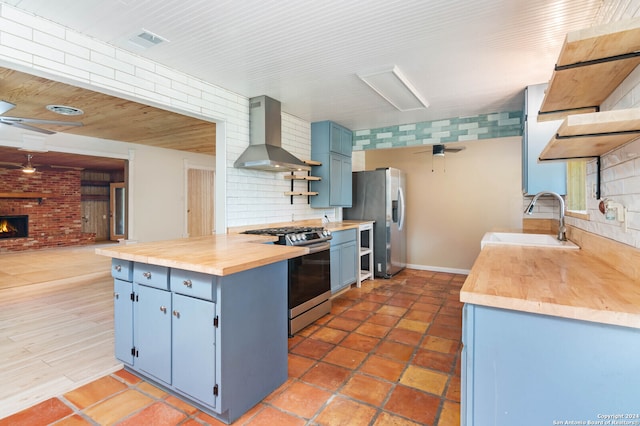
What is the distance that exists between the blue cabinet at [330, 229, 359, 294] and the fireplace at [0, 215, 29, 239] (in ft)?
28.7

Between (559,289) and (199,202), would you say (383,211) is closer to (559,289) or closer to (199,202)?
(559,289)

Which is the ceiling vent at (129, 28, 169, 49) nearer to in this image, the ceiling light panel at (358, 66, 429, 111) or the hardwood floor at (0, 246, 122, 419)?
the ceiling light panel at (358, 66, 429, 111)

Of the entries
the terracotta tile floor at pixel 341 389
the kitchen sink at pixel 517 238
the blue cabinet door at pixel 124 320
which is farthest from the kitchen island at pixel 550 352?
the blue cabinet door at pixel 124 320

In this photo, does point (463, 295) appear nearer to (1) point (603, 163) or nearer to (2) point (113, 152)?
(1) point (603, 163)

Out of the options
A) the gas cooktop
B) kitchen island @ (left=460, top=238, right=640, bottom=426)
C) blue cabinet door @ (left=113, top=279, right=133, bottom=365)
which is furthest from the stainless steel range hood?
kitchen island @ (left=460, top=238, right=640, bottom=426)

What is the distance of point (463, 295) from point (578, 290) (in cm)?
42

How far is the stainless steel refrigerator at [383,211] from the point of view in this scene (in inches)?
200

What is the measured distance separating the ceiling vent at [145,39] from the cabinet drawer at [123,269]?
160 centimetres

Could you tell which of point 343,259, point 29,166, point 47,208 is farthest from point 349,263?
point 47,208

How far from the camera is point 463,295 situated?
1.15 meters

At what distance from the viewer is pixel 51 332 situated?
2990 mm

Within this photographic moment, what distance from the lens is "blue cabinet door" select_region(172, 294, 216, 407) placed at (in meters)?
1.72

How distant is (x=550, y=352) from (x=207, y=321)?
5.07 feet

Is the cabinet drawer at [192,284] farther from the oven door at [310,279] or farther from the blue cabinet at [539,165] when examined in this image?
the blue cabinet at [539,165]
